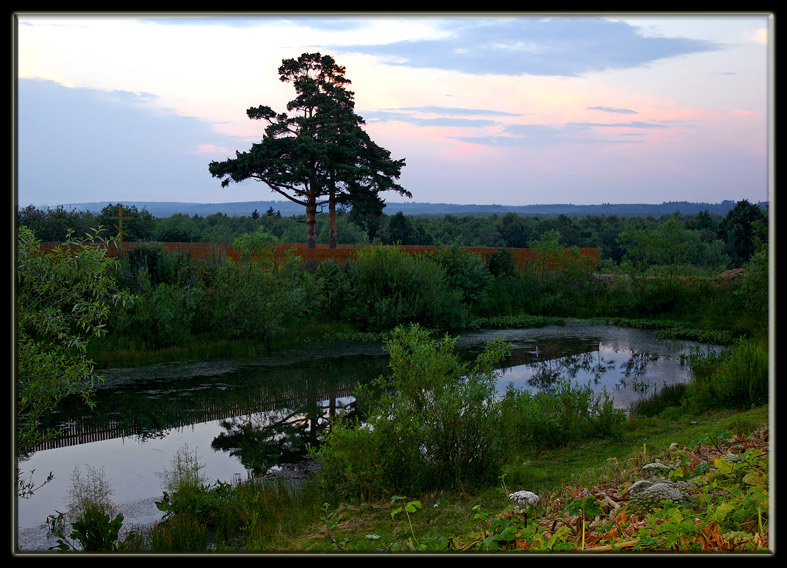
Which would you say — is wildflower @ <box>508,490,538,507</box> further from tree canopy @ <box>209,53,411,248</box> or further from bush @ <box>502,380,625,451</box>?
tree canopy @ <box>209,53,411,248</box>

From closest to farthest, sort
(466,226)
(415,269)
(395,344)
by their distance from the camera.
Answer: (395,344) → (415,269) → (466,226)

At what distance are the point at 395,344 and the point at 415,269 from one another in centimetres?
1014

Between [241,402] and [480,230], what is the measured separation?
98.2 feet

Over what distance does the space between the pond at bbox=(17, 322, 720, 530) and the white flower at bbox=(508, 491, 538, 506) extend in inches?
55.4

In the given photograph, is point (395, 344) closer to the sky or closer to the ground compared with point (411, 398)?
closer to the sky

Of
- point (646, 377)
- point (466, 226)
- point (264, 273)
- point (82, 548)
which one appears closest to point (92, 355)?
point (264, 273)

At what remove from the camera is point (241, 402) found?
933 centimetres

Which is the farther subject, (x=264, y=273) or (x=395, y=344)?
(x=264, y=273)

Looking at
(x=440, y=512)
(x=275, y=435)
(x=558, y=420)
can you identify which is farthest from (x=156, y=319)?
(x=440, y=512)

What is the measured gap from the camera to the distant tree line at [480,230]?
768 inches

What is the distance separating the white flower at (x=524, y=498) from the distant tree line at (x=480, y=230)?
12.9m

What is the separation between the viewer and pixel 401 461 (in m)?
5.35

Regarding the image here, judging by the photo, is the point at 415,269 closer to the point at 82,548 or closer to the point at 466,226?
the point at 82,548

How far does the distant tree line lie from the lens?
64.0 ft
